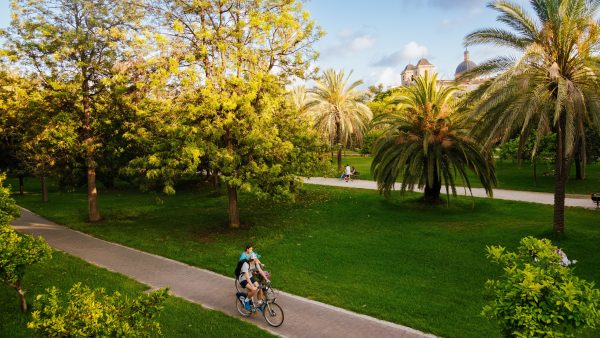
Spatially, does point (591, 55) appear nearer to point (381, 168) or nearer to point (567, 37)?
point (567, 37)

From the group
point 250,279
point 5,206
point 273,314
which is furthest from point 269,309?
point 5,206

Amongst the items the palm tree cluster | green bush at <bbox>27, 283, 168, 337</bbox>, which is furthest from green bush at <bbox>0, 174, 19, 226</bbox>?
the palm tree cluster

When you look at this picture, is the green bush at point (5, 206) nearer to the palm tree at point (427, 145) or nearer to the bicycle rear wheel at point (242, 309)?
the bicycle rear wheel at point (242, 309)

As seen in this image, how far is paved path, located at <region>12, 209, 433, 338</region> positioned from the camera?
9.18m

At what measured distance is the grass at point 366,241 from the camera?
1073 cm

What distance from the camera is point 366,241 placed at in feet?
53.1

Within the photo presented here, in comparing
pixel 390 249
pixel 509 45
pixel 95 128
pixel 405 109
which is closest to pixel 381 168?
pixel 405 109

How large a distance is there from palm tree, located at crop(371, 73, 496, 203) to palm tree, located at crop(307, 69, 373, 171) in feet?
33.0

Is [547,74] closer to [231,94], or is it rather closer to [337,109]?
[231,94]

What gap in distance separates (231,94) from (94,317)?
11.5 metres

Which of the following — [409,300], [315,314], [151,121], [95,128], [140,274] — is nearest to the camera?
[315,314]

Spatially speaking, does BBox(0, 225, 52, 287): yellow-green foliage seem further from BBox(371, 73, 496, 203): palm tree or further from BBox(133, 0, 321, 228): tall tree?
BBox(371, 73, 496, 203): palm tree

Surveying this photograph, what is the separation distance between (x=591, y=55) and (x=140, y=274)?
16380 mm

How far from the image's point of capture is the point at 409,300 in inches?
417
